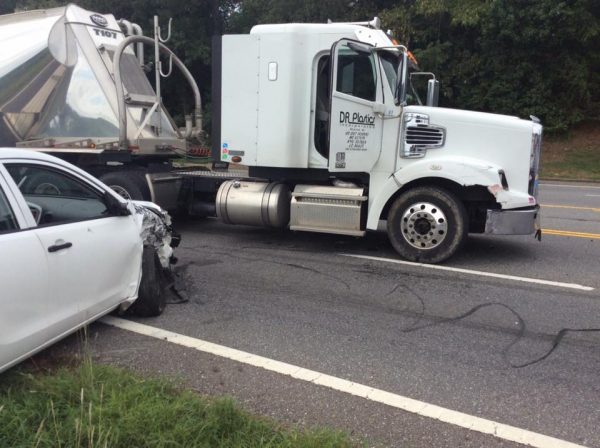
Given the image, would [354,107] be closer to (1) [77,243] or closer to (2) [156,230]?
(2) [156,230]

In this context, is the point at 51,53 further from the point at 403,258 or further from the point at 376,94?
the point at 403,258

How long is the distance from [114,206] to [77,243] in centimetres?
62

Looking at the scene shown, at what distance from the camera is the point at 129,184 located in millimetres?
8375

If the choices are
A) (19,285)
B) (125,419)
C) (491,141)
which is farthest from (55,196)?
(491,141)

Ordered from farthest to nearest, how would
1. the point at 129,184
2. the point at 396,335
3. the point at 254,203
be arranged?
the point at 129,184
the point at 254,203
the point at 396,335

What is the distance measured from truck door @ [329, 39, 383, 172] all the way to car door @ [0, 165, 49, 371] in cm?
458

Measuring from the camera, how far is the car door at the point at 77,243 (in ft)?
12.3

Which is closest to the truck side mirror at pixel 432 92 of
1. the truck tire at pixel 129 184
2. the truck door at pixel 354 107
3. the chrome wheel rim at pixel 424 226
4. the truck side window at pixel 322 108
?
the truck door at pixel 354 107

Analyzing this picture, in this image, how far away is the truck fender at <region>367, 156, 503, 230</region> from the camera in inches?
265

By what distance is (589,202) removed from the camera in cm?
1336

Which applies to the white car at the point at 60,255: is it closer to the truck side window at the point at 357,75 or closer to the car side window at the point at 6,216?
the car side window at the point at 6,216

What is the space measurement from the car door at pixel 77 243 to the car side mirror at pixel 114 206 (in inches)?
1.2

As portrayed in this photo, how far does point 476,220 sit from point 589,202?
7.61m

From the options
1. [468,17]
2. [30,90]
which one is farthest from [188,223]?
[468,17]
